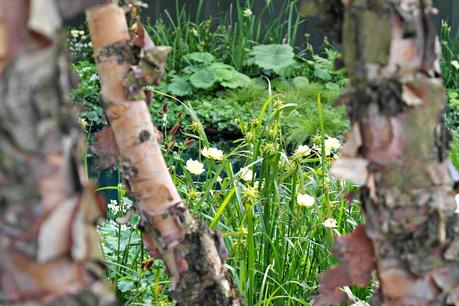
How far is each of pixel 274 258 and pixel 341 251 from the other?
123cm

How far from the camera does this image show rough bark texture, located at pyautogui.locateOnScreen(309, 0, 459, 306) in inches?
30.6

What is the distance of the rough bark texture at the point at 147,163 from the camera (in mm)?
1137

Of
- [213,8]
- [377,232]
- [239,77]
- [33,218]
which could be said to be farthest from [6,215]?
[213,8]

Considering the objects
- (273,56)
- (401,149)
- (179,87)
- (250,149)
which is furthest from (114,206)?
(273,56)

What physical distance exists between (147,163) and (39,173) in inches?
24.2

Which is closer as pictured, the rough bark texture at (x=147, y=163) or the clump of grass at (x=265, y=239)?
the rough bark texture at (x=147, y=163)

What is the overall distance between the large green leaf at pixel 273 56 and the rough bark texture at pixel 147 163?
4.73 meters

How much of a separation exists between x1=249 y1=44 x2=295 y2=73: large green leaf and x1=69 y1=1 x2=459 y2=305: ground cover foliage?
0.01 meters

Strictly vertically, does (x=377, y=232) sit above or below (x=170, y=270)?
above

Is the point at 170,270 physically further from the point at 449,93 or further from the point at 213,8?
the point at 213,8

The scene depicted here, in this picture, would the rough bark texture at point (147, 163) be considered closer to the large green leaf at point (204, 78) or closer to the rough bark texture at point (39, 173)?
the rough bark texture at point (39, 173)

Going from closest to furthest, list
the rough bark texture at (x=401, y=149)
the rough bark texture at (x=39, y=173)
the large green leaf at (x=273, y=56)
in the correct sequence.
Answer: the rough bark texture at (x=39, y=173) < the rough bark texture at (x=401, y=149) < the large green leaf at (x=273, y=56)

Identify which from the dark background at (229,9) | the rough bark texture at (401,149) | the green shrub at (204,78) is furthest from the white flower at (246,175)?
the dark background at (229,9)

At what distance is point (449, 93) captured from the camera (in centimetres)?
573
